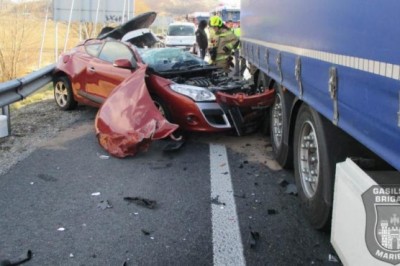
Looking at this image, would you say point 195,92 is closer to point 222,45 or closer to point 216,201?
point 216,201

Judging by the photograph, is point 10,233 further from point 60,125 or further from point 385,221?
point 60,125

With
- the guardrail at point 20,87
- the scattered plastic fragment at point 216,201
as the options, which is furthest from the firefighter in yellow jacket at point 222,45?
the scattered plastic fragment at point 216,201

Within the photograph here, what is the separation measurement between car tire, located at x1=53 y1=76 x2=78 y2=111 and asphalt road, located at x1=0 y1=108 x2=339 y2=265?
102 inches

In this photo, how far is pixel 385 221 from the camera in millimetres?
2342

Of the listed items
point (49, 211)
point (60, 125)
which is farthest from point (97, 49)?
point (49, 211)

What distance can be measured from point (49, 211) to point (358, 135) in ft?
9.80

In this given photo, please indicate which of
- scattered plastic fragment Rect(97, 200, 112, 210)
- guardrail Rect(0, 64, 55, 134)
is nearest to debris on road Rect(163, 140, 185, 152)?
scattered plastic fragment Rect(97, 200, 112, 210)

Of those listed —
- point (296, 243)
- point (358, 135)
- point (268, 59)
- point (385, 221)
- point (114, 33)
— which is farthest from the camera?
point (114, 33)

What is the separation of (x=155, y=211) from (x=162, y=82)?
2850 mm

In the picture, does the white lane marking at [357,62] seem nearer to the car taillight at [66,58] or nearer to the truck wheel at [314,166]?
the truck wheel at [314,166]

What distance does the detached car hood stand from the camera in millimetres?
6152

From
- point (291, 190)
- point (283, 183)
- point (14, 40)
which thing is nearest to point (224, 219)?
point (291, 190)

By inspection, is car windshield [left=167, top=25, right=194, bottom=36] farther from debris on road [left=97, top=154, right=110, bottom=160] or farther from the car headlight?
debris on road [left=97, top=154, right=110, bottom=160]

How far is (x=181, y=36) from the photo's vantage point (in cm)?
2723
